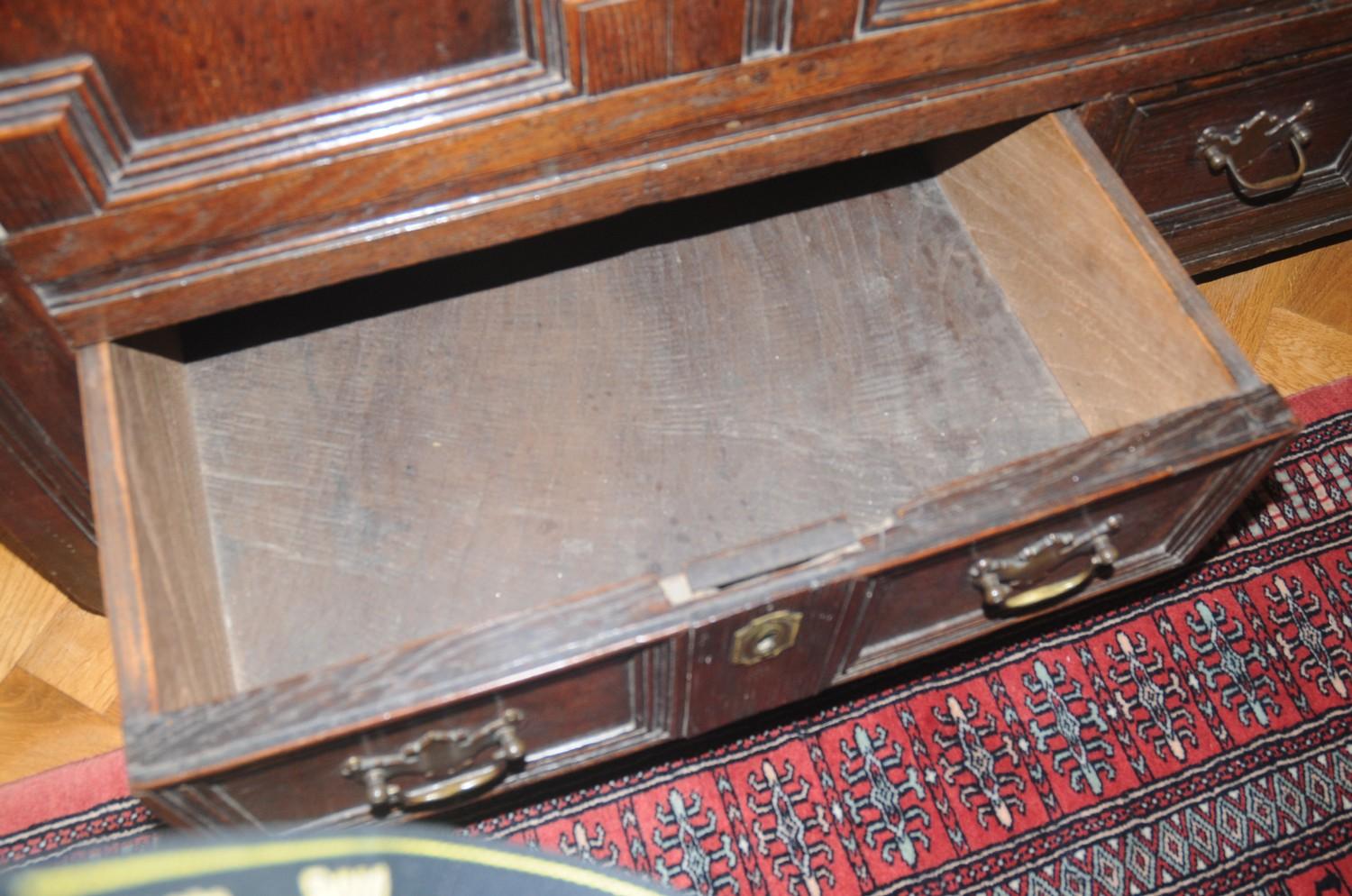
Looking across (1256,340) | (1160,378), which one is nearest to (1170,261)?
(1160,378)

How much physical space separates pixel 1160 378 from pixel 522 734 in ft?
1.51

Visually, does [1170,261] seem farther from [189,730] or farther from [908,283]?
[189,730]

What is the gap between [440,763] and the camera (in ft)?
2.17

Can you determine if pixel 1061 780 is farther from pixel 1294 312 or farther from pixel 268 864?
pixel 268 864

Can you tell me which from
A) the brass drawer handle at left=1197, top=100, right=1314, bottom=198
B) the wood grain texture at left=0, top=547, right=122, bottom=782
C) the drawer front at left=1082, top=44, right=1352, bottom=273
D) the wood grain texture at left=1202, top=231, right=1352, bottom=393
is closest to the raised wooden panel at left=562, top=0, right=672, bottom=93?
the drawer front at left=1082, top=44, right=1352, bottom=273

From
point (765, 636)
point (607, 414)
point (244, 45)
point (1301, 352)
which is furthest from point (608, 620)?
point (1301, 352)

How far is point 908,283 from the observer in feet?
2.89

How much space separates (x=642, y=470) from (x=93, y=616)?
1.90ft

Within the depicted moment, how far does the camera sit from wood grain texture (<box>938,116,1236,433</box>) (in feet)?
2.39

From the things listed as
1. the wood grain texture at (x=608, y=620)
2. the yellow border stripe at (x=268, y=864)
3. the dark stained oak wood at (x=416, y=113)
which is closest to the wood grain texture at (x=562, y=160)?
the dark stained oak wood at (x=416, y=113)

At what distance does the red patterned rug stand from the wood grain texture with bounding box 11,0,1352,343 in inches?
18.5

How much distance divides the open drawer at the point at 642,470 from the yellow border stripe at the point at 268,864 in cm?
24

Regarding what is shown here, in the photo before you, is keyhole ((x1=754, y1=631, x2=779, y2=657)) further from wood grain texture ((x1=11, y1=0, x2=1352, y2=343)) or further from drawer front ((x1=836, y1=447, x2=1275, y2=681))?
wood grain texture ((x1=11, y1=0, x2=1352, y2=343))

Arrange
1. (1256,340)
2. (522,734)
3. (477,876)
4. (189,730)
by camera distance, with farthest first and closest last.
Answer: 1. (1256,340)
2. (522,734)
3. (189,730)
4. (477,876)
